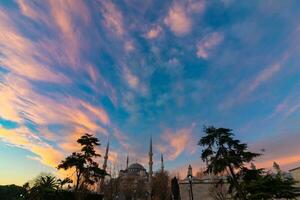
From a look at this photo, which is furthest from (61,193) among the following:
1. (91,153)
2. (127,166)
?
(127,166)

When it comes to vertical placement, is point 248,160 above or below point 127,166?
below

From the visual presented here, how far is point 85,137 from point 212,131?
1539 cm

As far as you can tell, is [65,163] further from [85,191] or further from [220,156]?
[220,156]

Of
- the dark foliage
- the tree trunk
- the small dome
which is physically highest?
the small dome

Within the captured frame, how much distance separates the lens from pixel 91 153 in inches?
994

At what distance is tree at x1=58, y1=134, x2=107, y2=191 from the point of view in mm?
23969

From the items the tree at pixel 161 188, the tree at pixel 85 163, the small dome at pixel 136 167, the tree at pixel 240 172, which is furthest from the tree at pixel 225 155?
the small dome at pixel 136 167

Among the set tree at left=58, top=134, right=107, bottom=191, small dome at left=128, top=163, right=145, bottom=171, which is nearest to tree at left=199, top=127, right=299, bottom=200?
tree at left=58, top=134, right=107, bottom=191

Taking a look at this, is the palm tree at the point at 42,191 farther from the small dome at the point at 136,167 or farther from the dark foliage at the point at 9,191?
the small dome at the point at 136,167

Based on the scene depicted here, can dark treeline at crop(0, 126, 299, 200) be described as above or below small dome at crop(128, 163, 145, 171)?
below

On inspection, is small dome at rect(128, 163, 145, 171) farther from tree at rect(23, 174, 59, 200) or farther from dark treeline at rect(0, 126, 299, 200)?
Result: tree at rect(23, 174, 59, 200)

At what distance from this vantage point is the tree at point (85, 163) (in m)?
24.0

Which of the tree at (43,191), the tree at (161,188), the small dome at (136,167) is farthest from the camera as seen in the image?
the small dome at (136,167)

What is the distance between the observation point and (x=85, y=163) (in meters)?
24.3
